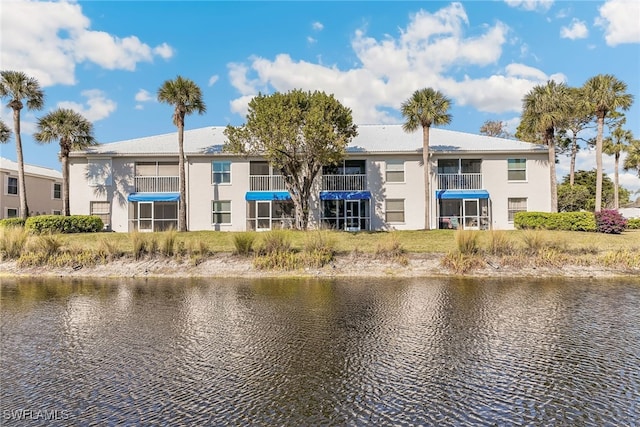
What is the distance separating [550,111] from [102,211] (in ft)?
103

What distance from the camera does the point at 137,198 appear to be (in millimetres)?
28203

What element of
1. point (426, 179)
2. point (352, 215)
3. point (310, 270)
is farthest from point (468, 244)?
point (352, 215)

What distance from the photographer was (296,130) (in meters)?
22.1

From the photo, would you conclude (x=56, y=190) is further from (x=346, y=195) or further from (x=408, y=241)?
(x=408, y=241)

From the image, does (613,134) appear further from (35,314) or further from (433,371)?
(35,314)

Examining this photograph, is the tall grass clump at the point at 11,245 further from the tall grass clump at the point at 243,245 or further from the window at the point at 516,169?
the window at the point at 516,169

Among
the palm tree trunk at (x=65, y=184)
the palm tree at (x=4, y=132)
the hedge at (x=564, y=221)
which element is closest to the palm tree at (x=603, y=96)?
the hedge at (x=564, y=221)

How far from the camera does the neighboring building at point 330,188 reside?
28234mm

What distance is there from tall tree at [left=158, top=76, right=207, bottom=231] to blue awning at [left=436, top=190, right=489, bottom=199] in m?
17.3

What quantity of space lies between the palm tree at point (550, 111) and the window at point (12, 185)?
43880 mm

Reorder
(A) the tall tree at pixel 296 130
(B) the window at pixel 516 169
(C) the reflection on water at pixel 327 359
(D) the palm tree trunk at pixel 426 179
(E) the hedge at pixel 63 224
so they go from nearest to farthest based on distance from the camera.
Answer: (C) the reflection on water at pixel 327 359
(A) the tall tree at pixel 296 130
(E) the hedge at pixel 63 224
(D) the palm tree trunk at pixel 426 179
(B) the window at pixel 516 169

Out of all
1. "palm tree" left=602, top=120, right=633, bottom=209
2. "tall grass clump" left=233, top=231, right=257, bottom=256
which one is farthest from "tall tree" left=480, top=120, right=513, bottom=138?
"tall grass clump" left=233, top=231, right=257, bottom=256

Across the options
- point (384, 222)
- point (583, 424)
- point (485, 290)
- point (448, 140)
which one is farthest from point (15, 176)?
point (583, 424)

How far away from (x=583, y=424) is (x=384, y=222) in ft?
79.0
